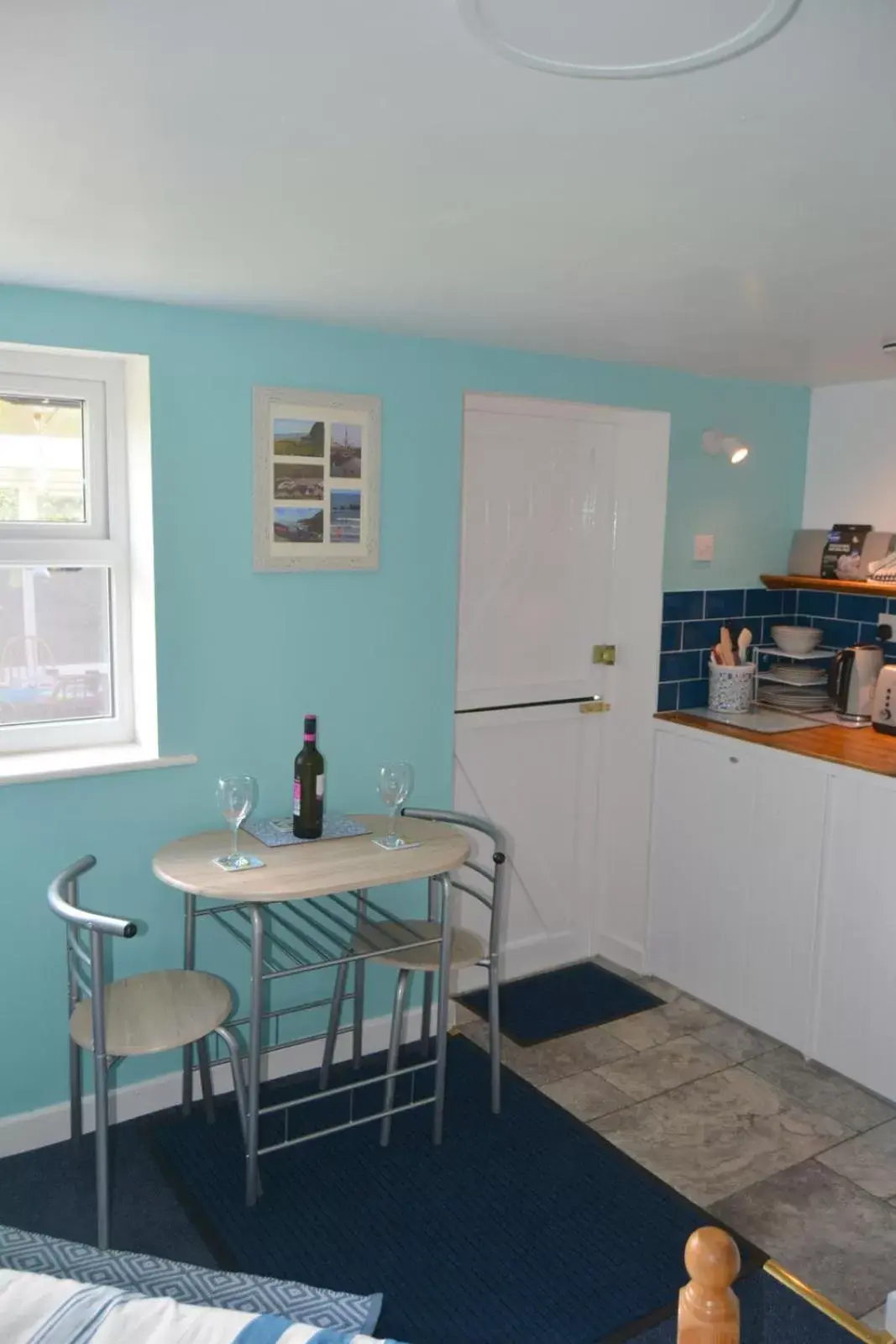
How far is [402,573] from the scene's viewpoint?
3.22 metres

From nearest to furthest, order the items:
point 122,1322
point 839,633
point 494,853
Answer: point 122,1322
point 494,853
point 839,633

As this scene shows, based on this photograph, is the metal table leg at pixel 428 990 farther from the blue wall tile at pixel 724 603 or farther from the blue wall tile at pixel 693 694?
the blue wall tile at pixel 724 603

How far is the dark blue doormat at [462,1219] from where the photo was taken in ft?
7.54

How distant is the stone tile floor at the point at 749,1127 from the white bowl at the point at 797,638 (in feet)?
4.54

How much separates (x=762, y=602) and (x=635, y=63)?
319 centimetres

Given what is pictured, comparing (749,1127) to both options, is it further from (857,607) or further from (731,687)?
(857,607)

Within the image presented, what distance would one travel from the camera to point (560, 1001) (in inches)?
147

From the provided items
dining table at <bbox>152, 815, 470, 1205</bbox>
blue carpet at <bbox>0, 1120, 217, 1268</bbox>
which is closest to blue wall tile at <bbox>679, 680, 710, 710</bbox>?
dining table at <bbox>152, 815, 470, 1205</bbox>

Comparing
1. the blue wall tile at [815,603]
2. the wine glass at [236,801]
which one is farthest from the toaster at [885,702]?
the wine glass at [236,801]

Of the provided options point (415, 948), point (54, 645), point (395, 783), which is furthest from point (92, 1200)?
point (54, 645)

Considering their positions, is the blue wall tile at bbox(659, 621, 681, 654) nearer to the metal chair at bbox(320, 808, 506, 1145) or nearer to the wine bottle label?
the metal chair at bbox(320, 808, 506, 1145)

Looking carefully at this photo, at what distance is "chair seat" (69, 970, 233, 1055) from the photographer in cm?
237

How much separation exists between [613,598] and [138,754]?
1.89 m

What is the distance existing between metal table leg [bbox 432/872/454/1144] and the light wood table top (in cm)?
9
